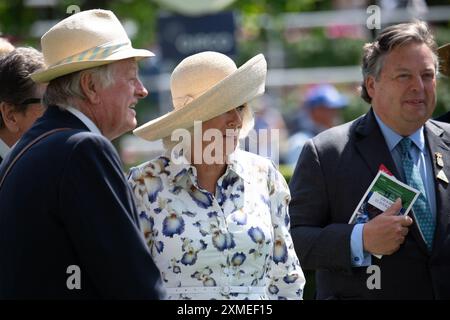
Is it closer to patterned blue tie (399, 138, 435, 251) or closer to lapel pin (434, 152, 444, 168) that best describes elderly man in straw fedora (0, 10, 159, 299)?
patterned blue tie (399, 138, 435, 251)

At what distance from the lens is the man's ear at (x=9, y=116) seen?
15.6ft

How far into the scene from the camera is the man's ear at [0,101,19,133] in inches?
187

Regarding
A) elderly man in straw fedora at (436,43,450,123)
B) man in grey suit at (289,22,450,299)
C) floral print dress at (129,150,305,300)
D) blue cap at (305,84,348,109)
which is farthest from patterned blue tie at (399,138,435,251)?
blue cap at (305,84,348,109)

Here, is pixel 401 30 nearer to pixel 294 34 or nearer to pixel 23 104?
pixel 23 104

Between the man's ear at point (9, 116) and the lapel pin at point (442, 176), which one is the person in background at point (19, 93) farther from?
the lapel pin at point (442, 176)

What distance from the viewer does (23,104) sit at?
15.5ft

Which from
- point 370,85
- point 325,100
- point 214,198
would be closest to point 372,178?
point 370,85

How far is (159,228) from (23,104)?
3.39 ft

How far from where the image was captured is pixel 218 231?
4160 mm

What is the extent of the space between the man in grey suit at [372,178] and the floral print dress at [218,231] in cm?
56

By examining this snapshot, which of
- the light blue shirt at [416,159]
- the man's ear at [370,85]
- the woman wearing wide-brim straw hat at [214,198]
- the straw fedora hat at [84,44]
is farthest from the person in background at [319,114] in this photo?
the straw fedora hat at [84,44]

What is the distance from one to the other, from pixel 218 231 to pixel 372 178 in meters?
1.09

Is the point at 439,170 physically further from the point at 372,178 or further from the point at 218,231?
the point at 218,231

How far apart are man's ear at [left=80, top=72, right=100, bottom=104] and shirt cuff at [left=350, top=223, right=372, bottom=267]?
1641 millimetres
